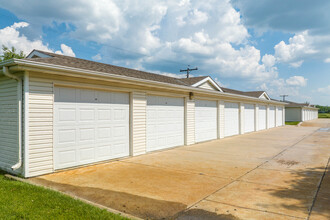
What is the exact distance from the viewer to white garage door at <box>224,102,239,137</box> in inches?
640

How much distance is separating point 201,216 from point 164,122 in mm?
6937

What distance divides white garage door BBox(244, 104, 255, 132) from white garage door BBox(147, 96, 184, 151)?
9103 mm

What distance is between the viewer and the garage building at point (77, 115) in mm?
6277

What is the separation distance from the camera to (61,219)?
3814 mm

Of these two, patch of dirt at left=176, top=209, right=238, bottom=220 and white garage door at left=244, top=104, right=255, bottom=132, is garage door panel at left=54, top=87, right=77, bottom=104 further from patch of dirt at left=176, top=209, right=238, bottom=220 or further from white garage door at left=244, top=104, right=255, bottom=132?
white garage door at left=244, top=104, right=255, bottom=132

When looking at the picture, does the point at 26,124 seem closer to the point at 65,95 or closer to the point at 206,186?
the point at 65,95

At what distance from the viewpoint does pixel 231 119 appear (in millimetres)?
16859

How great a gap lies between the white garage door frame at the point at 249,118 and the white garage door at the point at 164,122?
911cm

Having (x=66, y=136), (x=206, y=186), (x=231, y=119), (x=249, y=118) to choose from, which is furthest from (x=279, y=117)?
(x=66, y=136)

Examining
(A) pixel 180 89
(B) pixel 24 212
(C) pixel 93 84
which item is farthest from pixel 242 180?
(A) pixel 180 89

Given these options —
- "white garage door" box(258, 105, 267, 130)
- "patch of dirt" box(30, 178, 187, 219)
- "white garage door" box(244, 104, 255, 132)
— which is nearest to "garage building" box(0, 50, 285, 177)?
"patch of dirt" box(30, 178, 187, 219)

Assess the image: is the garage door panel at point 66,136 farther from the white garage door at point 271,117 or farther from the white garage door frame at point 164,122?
the white garage door at point 271,117

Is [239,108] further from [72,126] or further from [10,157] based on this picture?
[10,157]

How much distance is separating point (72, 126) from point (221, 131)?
1017 cm
